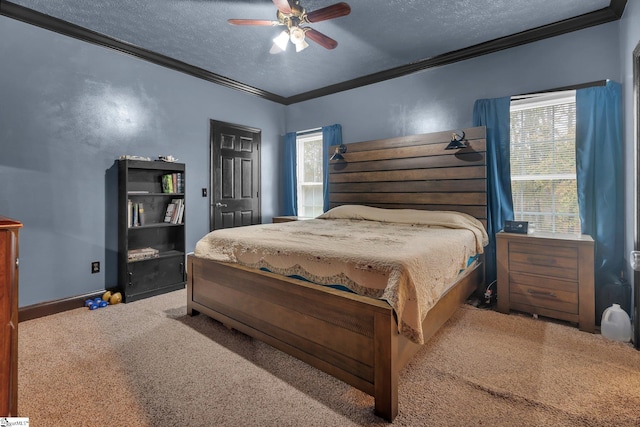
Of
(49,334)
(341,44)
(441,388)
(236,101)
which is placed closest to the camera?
(441,388)

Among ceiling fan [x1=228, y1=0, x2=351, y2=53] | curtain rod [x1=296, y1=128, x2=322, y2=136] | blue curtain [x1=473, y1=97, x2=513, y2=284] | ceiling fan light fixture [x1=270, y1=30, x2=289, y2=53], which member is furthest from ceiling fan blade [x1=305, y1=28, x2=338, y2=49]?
curtain rod [x1=296, y1=128, x2=322, y2=136]

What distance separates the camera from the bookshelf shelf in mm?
3348

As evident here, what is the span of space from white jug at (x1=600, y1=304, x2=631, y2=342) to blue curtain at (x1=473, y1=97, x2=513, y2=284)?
3.45 feet

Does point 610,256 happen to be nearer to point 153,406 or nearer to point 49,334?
point 153,406

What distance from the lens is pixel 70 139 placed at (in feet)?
10.2

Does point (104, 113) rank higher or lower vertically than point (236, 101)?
lower

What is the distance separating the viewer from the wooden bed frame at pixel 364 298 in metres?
1.62

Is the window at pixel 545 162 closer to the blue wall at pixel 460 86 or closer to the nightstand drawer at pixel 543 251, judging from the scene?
the blue wall at pixel 460 86

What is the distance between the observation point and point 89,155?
325cm

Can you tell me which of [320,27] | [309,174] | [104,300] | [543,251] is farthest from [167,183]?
[543,251]

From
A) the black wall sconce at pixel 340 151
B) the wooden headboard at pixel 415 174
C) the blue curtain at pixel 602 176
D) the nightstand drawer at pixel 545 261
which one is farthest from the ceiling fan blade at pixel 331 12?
the nightstand drawer at pixel 545 261

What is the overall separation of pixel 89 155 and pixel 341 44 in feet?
9.88

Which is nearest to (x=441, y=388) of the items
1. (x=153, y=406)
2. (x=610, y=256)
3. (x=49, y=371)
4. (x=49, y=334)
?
(x=153, y=406)

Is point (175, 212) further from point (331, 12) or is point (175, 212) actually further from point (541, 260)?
point (541, 260)
